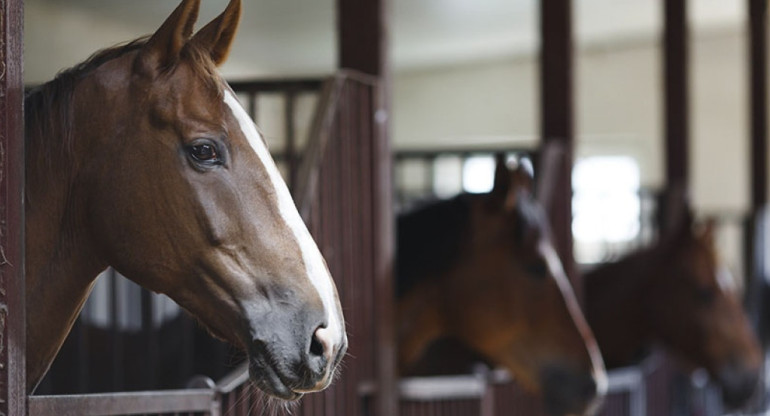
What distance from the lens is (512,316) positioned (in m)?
3.84

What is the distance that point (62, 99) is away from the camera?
5.58ft

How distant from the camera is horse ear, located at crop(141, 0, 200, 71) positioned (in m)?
1.67

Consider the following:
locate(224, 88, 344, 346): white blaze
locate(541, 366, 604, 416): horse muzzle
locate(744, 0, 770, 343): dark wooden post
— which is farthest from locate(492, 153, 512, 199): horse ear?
locate(744, 0, 770, 343): dark wooden post

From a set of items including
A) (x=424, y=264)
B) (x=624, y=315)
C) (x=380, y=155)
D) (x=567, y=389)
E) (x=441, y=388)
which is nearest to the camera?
(x=380, y=155)

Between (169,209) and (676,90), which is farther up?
(676,90)

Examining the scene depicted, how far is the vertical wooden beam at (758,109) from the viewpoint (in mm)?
7094

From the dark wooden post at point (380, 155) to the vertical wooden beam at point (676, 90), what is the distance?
9.67ft

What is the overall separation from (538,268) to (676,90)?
8.06 feet

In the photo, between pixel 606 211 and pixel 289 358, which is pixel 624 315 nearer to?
pixel 289 358

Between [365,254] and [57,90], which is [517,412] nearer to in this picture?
[365,254]

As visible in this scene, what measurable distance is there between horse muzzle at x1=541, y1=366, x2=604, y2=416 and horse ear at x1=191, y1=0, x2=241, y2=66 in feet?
7.36

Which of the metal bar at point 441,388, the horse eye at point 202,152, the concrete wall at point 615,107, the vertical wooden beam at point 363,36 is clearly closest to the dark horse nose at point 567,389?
the metal bar at point 441,388

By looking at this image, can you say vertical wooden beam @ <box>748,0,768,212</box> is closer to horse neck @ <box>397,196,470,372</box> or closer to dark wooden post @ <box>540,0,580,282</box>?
dark wooden post @ <box>540,0,580,282</box>

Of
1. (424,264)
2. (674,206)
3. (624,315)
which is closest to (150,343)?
(424,264)
